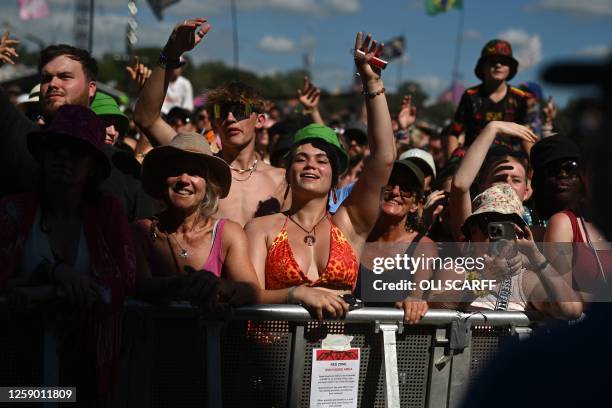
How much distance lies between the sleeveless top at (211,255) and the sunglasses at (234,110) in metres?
1.38

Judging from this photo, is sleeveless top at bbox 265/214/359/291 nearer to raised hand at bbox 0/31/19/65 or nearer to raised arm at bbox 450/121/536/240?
raised arm at bbox 450/121/536/240

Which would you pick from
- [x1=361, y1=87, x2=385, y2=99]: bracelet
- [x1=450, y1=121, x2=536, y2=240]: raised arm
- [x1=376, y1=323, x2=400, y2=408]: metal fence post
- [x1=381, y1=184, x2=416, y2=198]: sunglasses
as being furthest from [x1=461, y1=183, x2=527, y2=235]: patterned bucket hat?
[x1=376, y1=323, x2=400, y2=408]: metal fence post

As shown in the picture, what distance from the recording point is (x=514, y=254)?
3.94 m

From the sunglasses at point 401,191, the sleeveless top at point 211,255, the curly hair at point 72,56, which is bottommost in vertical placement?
the sleeveless top at point 211,255

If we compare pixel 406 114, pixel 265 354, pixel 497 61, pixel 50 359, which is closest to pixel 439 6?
pixel 406 114

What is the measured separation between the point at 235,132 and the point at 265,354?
202cm

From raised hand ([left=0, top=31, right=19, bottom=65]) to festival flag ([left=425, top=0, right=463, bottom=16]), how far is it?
1044 centimetres

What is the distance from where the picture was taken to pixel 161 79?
184 inches

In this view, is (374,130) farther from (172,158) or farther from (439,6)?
(439,6)

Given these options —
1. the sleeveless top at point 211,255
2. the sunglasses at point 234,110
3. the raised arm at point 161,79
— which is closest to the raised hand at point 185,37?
the raised arm at point 161,79

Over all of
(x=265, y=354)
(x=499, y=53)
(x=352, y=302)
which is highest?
(x=499, y=53)

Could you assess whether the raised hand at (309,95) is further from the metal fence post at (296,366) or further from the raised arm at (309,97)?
the metal fence post at (296,366)

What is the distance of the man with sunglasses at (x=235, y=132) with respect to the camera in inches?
186

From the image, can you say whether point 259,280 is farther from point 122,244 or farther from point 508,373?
point 508,373
